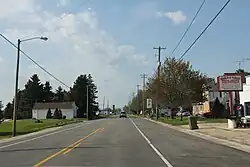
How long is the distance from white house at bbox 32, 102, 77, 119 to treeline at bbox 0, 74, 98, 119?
4532mm

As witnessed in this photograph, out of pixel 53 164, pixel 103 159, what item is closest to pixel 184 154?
pixel 103 159

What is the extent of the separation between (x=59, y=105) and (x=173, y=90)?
69.2 metres

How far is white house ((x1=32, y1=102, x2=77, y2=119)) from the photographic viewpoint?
12312 centimetres

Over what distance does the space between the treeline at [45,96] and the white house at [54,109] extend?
4532 mm

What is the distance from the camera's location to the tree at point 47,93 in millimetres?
152500

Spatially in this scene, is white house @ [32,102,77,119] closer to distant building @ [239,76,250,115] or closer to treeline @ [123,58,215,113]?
treeline @ [123,58,215,113]

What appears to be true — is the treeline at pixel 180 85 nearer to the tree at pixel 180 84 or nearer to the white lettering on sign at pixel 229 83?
the tree at pixel 180 84

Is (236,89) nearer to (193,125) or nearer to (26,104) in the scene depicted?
(193,125)

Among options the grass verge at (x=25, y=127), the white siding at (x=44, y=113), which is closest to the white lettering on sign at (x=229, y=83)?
the grass verge at (x=25, y=127)

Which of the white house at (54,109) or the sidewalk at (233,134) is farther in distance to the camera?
the white house at (54,109)

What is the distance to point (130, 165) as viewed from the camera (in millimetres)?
12914

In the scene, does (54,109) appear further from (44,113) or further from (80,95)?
(80,95)

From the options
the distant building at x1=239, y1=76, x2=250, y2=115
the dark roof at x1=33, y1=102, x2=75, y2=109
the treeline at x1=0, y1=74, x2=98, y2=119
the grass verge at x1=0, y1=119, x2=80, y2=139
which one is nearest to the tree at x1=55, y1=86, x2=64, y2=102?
the treeline at x1=0, y1=74, x2=98, y2=119

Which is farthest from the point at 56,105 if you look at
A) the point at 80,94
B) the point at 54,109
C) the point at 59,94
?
the point at 59,94
